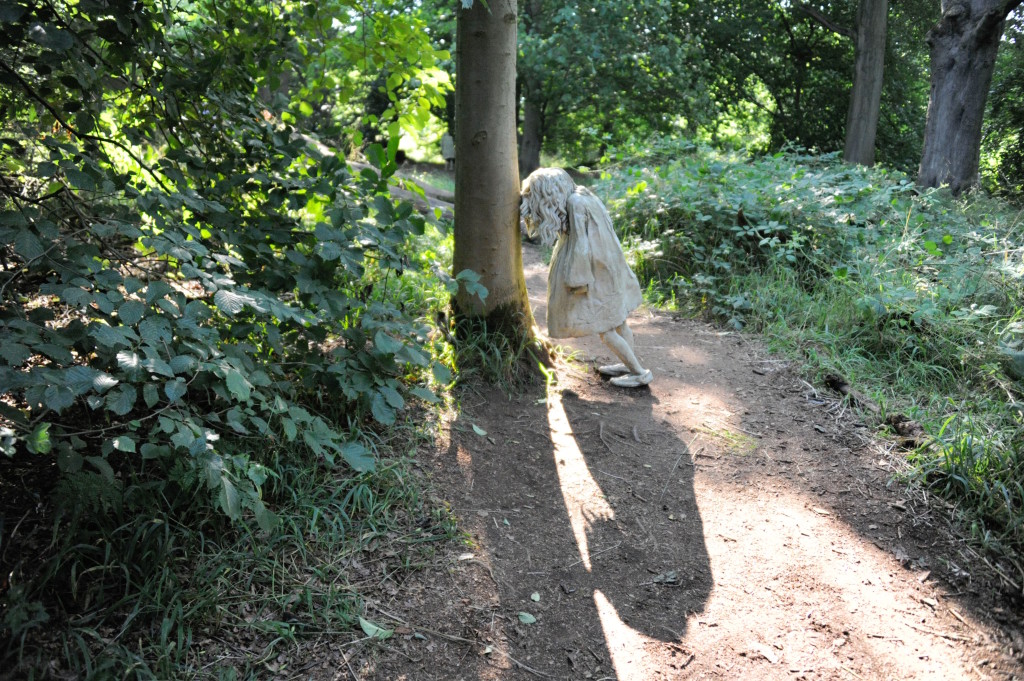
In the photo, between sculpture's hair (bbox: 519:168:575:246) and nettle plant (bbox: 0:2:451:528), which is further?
sculpture's hair (bbox: 519:168:575:246)

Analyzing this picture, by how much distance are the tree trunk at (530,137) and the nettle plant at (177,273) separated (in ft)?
34.4

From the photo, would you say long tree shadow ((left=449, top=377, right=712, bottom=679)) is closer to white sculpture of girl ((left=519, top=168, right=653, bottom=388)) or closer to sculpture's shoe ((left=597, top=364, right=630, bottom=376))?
sculpture's shoe ((left=597, top=364, right=630, bottom=376))

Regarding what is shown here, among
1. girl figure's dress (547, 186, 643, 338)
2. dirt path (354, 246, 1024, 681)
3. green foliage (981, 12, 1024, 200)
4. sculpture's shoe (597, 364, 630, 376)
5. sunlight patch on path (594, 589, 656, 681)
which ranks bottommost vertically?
sunlight patch on path (594, 589, 656, 681)

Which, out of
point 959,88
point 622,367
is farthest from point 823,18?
point 622,367

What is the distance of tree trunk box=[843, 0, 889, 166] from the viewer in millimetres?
11797

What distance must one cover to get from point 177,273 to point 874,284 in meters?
5.31

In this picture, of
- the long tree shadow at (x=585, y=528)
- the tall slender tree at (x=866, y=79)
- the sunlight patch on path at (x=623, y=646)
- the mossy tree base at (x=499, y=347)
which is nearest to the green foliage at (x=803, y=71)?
the tall slender tree at (x=866, y=79)

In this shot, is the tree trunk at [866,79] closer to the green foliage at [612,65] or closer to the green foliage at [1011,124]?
the green foliage at [1011,124]

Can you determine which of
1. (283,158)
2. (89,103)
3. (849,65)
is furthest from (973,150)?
(89,103)

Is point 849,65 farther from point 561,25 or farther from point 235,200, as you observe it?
point 235,200

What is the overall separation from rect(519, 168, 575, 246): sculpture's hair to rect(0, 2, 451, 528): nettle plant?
130cm

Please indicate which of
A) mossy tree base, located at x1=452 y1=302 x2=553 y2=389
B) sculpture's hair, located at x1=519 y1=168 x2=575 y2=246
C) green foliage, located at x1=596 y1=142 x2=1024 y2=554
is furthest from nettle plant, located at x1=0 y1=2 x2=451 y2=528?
green foliage, located at x1=596 y1=142 x2=1024 y2=554

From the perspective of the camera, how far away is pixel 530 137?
14523 mm

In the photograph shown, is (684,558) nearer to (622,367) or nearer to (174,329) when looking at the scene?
(622,367)
